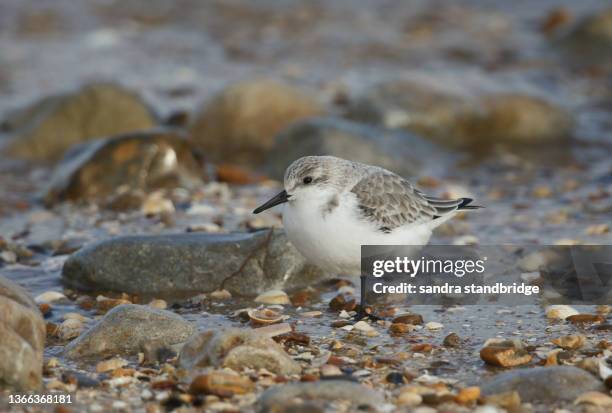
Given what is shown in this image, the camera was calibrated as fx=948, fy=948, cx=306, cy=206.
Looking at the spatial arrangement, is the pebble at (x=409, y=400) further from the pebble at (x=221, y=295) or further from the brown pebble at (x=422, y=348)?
the pebble at (x=221, y=295)

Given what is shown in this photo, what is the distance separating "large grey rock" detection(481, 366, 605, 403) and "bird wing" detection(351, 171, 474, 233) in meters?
1.43

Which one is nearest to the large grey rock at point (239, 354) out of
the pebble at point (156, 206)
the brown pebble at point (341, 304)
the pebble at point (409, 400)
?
the pebble at point (409, 400)

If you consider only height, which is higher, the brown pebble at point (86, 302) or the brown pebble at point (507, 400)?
the brown pebble at point (86, 302)

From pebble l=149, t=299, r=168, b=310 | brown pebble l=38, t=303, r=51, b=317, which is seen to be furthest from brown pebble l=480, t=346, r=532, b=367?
brown pebble l=38, t=303, r=51, b=317

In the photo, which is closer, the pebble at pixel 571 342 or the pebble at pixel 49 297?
the pebble at pixel 571 342

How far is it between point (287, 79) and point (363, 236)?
8.88 metres

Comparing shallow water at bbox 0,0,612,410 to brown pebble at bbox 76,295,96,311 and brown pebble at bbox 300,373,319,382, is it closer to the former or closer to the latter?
brown pebble at bbox 76,295,96,311

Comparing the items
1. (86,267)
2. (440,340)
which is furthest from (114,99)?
(440,340)

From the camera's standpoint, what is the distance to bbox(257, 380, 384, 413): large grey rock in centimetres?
430

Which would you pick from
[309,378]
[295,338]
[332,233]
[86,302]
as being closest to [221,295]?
[86,302]

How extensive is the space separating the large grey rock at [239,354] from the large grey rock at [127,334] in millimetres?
357

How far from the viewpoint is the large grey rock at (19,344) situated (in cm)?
444

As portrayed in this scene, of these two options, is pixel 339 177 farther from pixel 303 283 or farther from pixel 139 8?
pixel 139 8

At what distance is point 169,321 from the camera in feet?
17.6
